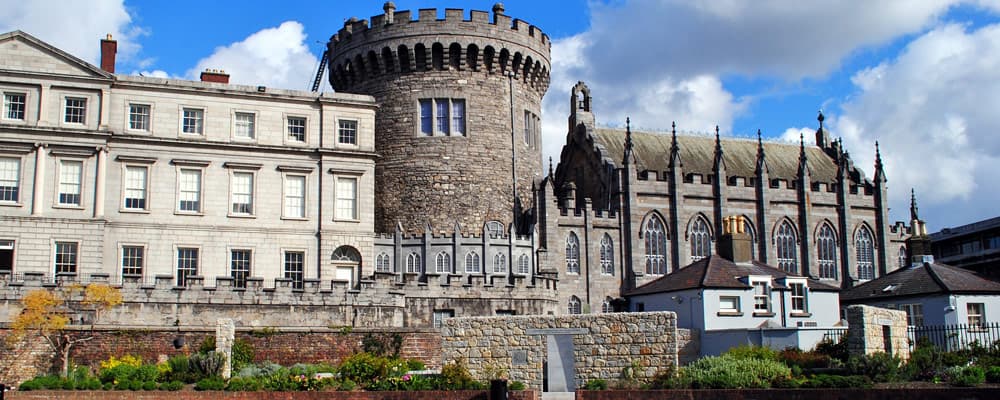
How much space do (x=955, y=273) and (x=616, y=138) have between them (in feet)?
70.5

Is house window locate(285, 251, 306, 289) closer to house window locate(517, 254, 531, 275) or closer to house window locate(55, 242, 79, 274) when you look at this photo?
house window locate(55, 242, 79, 274)

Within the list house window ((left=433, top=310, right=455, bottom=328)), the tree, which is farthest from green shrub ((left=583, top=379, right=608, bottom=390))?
the tree

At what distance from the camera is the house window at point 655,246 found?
2083 inches

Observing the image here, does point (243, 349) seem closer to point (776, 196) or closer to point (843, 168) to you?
point (776, 196)

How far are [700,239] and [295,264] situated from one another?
20.7 m

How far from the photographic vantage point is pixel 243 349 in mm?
34562

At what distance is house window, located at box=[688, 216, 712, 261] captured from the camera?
5438 centimetres

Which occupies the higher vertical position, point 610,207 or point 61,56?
point 61,56

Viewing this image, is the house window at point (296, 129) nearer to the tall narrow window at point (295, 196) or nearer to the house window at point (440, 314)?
the tall narrow window at point (295, 196)

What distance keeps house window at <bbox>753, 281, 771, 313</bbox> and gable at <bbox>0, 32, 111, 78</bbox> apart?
26.2 meters

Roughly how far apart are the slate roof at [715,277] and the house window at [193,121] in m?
18.5

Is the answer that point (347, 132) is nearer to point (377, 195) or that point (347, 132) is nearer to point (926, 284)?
point (377, 195)

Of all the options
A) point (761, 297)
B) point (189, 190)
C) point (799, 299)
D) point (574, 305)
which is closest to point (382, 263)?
point (189, 190)

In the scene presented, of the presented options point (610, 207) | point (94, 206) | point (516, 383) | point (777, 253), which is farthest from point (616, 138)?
point (516, 383)
